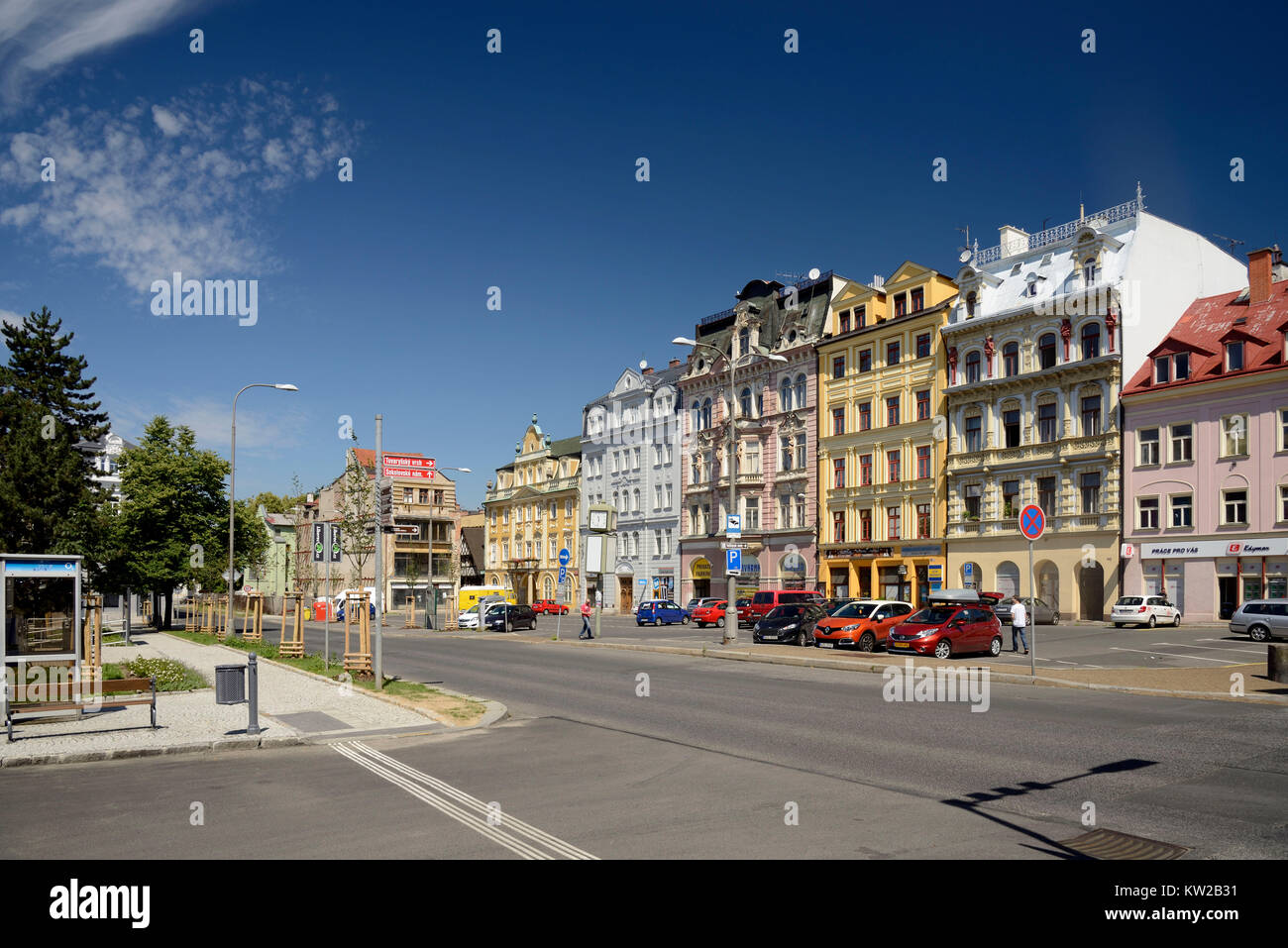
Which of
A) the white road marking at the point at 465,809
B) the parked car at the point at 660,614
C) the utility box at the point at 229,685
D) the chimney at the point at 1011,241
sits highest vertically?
the chimney at the point at 1011,241

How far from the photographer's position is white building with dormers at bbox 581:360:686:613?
233ft

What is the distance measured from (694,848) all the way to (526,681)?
1537cm

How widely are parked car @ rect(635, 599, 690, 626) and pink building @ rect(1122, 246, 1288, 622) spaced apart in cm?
2320

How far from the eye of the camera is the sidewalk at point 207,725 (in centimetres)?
1317

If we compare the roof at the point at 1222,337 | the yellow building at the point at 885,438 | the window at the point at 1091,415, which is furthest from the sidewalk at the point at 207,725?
the yellow building at the point at 885,438

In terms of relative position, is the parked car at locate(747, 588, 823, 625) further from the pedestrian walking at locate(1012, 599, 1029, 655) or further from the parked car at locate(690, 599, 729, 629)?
the pedestrian walking at locate(1012, 599, 1029, 655)

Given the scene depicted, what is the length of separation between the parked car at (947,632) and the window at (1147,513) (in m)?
18.2

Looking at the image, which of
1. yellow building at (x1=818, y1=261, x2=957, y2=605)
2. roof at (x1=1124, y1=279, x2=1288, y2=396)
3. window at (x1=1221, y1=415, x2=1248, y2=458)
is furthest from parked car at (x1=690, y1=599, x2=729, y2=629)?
window at (x1=1221, y1=415, x2=1248, y2=458)

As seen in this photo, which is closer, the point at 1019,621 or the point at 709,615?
the point at 1019,621

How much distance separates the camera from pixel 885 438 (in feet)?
181

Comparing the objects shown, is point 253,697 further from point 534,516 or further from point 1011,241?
point 534,516

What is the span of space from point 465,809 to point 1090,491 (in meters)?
42.4

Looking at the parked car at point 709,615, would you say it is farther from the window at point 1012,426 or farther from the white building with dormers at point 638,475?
the white building with dormers at point 638,475

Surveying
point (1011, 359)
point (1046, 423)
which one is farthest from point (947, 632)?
point (1011, 359)
